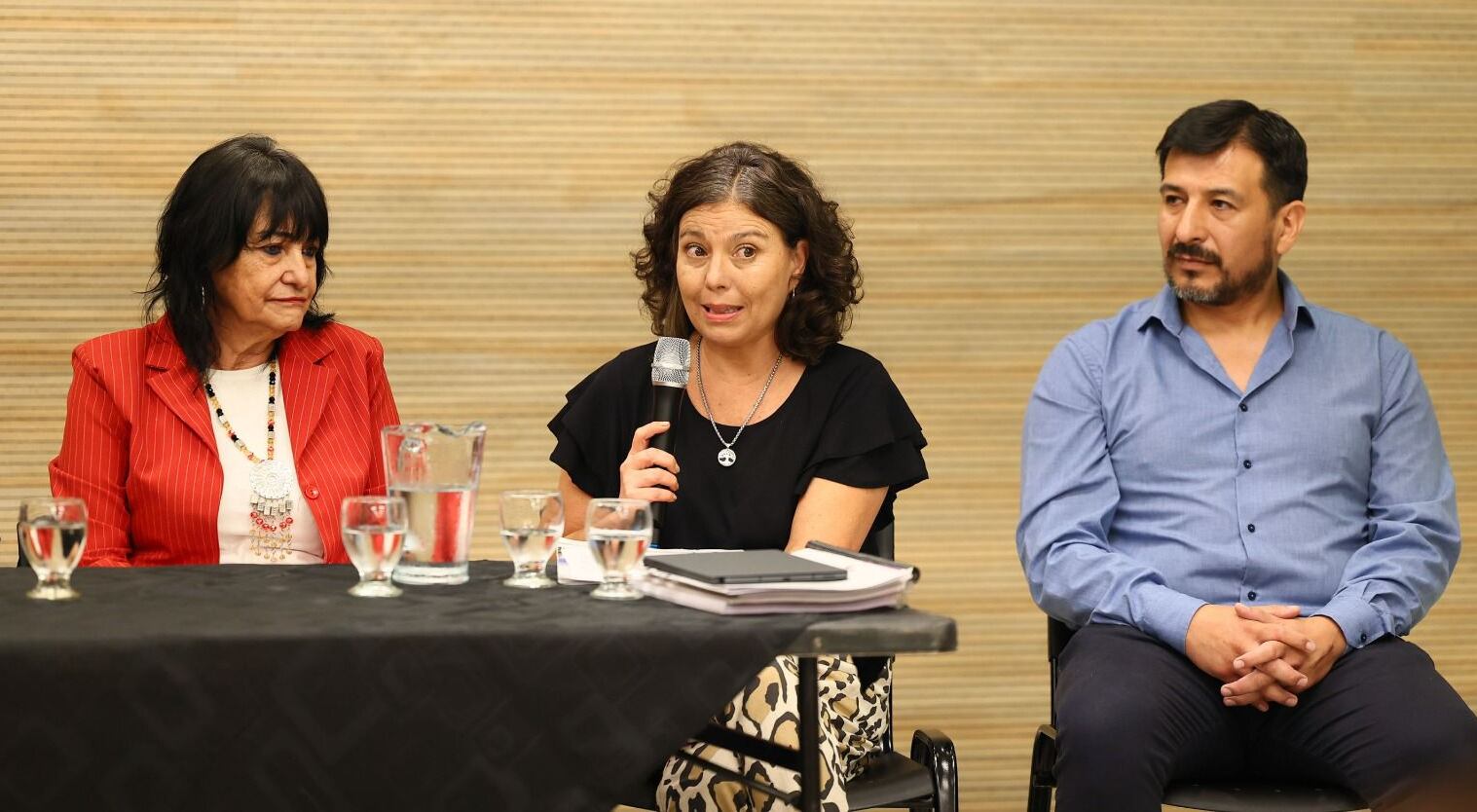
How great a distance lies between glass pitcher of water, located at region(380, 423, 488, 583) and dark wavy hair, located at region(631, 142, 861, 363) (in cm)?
86

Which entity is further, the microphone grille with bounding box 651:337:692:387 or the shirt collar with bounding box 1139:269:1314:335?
the shirt collar with bounding box 1139:269:1314:335

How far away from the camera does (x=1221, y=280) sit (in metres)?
2.83

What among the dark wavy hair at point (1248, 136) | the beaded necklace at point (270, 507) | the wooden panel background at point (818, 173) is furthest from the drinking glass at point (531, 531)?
the wooden panel background at point (818, 173)

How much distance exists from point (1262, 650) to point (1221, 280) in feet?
2.48

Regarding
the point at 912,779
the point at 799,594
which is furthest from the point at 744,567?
the point at 912,779

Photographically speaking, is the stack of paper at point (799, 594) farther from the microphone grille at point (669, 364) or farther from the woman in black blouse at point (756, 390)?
the woman in black blouse at point (756, 390)

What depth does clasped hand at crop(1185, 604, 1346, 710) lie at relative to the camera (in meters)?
2.41

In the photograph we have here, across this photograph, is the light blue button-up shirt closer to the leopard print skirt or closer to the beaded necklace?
the leopard print skirt

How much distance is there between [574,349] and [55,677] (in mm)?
2327

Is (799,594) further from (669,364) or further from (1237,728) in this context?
(1237,728)

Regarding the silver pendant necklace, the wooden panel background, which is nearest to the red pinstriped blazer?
the silver pendant necklace

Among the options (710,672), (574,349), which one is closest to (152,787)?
(710,672)

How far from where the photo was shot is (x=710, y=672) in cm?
174

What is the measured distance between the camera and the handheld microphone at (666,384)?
231 centimetres
